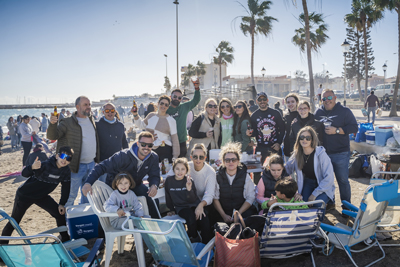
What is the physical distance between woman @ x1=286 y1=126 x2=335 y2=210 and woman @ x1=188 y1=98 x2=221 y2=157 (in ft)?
5.79

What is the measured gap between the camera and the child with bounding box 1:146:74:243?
11.0 ft

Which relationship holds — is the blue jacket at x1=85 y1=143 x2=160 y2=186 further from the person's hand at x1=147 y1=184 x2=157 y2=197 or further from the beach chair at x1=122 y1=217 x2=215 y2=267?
the beach chair at x1=122 y1=217 x2=215 y2=267

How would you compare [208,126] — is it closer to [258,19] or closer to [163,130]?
[163,130]

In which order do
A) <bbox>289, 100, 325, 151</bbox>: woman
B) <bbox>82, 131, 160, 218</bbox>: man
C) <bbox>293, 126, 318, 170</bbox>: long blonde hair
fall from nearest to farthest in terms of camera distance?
<bbox>82, 131, 160, 218</bbox>: man
<bbox>293, 126, 318, 170</bbox>: long blonde hair
<bbox>289, 100, 325, 151</bbox>: woman

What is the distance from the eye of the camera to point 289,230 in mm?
2525

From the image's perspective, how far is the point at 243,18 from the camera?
21.1 m

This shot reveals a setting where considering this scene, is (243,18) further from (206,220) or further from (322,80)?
(322,80)

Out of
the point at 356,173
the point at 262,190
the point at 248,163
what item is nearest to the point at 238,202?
the point at 262,190

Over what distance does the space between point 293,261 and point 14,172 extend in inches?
369

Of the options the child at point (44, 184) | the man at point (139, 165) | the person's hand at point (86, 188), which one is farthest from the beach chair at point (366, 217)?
the child at point (44, 184)

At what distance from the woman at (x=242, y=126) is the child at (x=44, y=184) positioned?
3.07 metres

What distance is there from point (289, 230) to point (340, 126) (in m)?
2.52

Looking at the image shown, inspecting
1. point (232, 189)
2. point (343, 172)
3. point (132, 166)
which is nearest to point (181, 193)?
point (232, 189)

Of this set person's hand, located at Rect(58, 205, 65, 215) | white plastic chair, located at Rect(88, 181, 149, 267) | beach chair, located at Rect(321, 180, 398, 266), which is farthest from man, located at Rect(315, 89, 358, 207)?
person's hand, located at Rect(58, 205, 65, 215)
